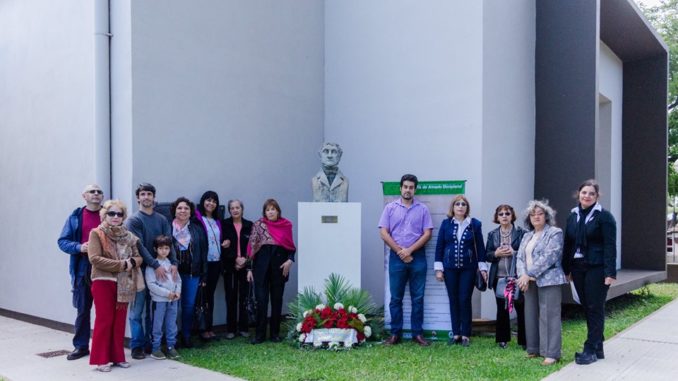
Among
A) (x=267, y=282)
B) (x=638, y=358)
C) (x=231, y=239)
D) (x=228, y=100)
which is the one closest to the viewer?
(x=638, y=358)

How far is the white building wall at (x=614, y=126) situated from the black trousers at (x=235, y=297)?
777 cm

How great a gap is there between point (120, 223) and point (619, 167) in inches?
398

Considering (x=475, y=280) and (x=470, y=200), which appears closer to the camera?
(x=475, y=280)

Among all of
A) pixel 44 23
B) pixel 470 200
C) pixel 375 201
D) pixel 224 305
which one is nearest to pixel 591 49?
pixel 470 200

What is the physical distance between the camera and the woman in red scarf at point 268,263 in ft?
22.0

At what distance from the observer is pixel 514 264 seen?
6.09 metres

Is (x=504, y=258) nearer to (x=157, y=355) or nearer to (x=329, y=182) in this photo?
(x=329, y=182)

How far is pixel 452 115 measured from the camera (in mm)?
7664

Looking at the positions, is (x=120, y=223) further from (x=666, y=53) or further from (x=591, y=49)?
(x=666, y=53)

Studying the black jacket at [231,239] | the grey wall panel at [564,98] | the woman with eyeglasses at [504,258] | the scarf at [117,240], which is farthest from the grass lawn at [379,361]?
the grey wall panel at [564,98]

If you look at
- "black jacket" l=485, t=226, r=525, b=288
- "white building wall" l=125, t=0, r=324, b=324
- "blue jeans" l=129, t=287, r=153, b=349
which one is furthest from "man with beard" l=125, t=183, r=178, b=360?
"black jacket" l=485, t=226, r=525, b=288

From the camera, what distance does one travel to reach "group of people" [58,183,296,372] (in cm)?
536

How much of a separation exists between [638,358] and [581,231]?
→ 149cm

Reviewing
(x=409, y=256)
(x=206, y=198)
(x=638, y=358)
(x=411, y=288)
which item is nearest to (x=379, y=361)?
(x=411, y=288)
